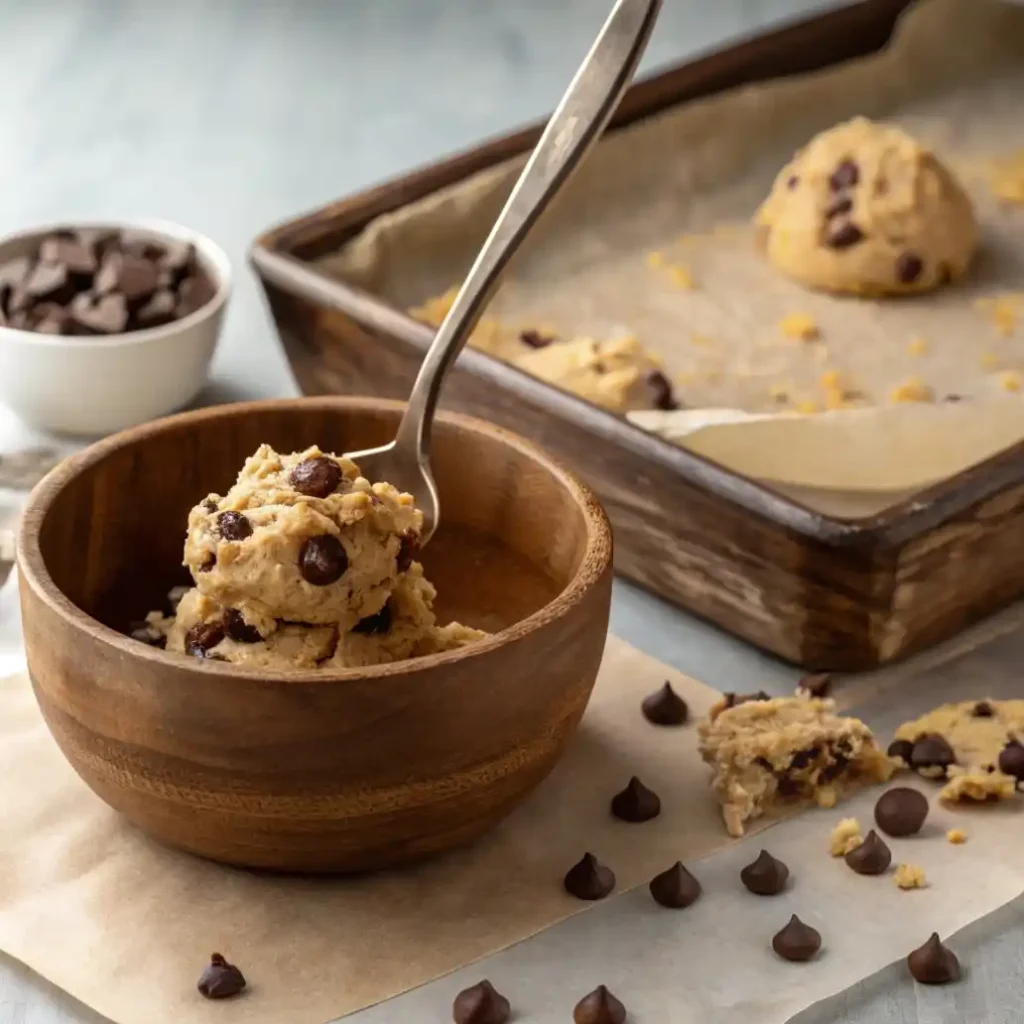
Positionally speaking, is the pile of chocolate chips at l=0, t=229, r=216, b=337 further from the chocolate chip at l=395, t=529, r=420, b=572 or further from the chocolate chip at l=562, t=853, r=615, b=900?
the chocolate chip at l=562, t=853, r=615, b=900

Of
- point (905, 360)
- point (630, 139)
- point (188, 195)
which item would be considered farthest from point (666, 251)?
point (188, 195)

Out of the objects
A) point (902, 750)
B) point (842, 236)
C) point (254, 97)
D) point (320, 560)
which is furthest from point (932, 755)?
point (254, 97)

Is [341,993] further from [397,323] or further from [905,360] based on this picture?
[905,360]

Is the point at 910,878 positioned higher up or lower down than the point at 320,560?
lower down

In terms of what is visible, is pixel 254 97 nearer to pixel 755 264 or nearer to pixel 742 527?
pixel 755 264

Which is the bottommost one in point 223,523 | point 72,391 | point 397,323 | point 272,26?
point 272,26

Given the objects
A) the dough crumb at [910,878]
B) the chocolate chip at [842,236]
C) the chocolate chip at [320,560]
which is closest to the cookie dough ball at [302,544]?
the chocolate chip at [320,560]

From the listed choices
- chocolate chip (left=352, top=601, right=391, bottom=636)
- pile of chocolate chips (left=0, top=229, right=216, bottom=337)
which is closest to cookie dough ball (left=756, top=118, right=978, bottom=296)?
pile of chocolate chips (left=0, top=229, right=216, bottom=337)
